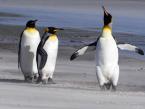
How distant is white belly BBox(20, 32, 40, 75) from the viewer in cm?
1285

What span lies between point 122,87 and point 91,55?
15.3 feet

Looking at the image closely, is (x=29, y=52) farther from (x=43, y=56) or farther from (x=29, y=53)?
(x=43, y=56)

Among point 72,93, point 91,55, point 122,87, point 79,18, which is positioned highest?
point 72,93

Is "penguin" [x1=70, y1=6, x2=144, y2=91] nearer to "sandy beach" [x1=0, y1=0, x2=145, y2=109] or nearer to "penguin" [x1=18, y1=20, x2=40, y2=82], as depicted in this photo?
"sandy beach" [x1=0, y1=0, x2=145, y2=109]

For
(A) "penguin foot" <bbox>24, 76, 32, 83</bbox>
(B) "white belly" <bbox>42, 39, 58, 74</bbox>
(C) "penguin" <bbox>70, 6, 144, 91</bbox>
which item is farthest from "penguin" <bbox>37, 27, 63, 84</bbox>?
(C) "penguin" <bbox>70, 6, 144, 91</bbox>

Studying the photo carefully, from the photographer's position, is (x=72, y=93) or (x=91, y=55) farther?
(x=91, y=55)

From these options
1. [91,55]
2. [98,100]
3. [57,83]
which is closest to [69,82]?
[57,83]

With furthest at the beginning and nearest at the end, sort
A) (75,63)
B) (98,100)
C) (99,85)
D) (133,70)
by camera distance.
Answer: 1. (75,63)
2. (133,70)
3. (99,85)
4. (98,100)

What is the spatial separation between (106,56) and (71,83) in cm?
102

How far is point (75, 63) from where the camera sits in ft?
49.9

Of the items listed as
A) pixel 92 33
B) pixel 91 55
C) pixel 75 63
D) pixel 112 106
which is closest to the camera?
pixel 112 106

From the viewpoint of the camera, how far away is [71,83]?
12062mm

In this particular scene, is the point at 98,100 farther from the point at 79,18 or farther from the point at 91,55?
the point at 79,18

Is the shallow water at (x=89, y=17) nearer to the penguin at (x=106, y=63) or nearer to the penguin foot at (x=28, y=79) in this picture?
the penguin foot at (x=28, y=79)
